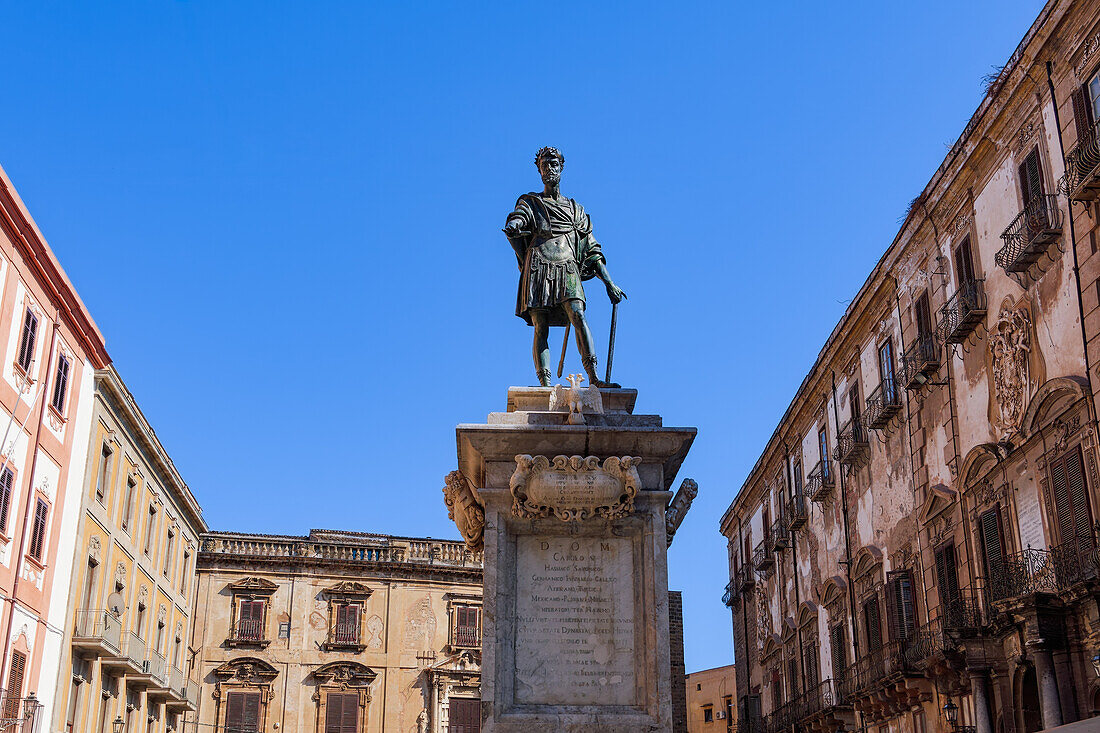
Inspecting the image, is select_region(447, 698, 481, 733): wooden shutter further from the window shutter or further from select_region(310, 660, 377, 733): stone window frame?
the window shutter

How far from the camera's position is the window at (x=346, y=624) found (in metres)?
43.4

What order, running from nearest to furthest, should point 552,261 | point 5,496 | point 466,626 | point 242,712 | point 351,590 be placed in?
point 552,261 → point 5,496 → point 242,712 → point 351,590 → point 466,626

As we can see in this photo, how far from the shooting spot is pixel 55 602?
2648 centimetres

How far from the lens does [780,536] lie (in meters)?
35.4

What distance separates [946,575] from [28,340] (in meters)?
19.7

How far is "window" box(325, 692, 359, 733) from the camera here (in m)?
42.2

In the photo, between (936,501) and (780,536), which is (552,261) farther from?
(780,536)

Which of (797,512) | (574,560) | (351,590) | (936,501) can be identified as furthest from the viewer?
(351,590)

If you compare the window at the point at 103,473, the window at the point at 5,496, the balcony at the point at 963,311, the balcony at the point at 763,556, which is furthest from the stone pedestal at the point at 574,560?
the balcony at the point at 763,556

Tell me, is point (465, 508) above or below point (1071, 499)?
below

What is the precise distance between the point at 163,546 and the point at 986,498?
26132 mm

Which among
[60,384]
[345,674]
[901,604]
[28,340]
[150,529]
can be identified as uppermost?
[28,340]

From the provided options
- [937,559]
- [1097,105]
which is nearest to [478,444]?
[1097,105]

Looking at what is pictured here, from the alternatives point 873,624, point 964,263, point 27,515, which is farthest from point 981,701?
point 27,515
